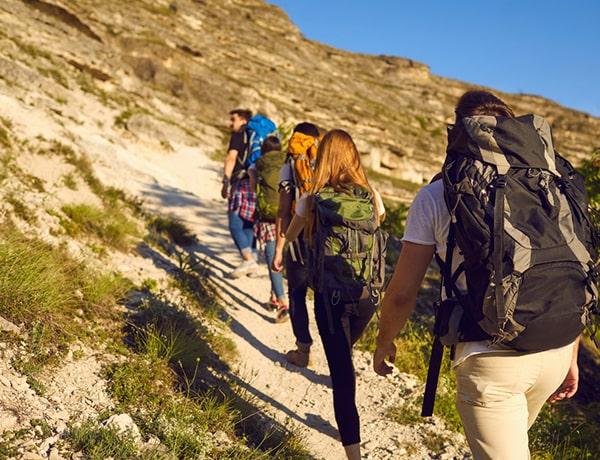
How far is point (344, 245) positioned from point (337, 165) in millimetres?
602

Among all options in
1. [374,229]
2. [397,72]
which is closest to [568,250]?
[374,229]

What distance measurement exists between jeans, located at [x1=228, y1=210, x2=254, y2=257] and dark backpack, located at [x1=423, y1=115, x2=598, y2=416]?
510cm

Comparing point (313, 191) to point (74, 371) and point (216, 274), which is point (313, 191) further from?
point (216, 274)

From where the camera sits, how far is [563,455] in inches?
159

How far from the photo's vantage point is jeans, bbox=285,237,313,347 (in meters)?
4.26

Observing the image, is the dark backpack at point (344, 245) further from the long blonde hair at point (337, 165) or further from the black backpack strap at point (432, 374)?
the black backpack strap at point (432, 374)

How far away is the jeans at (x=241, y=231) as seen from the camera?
6.88 meters

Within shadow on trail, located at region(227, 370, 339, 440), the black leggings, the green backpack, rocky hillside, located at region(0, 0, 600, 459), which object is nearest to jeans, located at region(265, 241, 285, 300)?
the green backpack

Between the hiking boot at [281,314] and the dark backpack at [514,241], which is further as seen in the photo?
the hiking boot at [281,314]

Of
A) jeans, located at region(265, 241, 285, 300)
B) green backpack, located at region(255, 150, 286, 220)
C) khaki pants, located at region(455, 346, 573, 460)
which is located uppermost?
green backpack, located at region(255, 150, 286, 220)

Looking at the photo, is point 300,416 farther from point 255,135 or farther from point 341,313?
point 255,135

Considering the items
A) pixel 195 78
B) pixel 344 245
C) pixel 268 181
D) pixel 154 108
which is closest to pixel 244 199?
pixel 268 181

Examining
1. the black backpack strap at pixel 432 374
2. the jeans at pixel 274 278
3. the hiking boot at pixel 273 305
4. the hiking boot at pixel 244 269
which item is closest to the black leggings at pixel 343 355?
the black backpack strap at pixel 432 374

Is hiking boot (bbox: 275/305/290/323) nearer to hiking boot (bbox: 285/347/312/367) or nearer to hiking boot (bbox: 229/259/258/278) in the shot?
hiking boot (bbox: 285/347/312/367)
